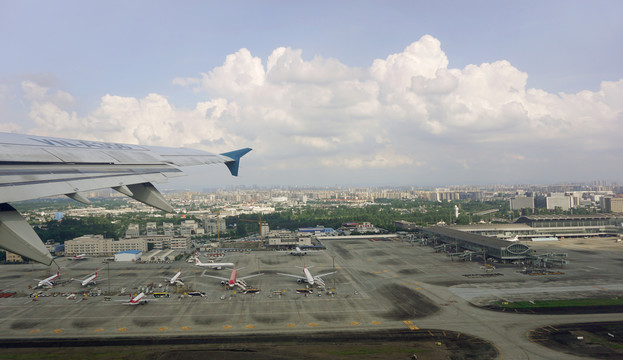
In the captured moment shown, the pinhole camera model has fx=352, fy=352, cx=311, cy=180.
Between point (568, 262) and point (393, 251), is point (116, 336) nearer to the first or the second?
point (393, 251)

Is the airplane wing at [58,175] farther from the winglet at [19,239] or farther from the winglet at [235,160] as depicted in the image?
the winglet at [235,160]

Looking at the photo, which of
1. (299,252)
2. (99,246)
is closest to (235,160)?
(299,252)

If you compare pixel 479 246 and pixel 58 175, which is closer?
pixel 58 175

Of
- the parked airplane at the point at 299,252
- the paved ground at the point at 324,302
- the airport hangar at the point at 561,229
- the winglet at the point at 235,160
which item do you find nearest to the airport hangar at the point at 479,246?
the paved ground at the point at 324,302

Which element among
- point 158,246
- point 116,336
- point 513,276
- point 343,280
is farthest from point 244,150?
point 158,246

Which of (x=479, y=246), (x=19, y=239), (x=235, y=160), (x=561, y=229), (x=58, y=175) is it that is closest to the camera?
(x=19, y=239)

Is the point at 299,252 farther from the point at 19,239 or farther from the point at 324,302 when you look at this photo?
the point at 19,239

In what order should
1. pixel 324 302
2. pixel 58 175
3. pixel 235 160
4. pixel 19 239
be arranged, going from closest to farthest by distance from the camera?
1. pixel 19 239
2. pixel 58 175
3. pixel 235 160
4. pixel 324 302
